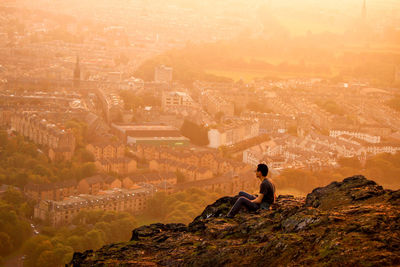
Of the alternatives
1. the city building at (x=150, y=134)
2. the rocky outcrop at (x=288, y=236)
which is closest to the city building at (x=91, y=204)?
the city building at (x=150, y=134)

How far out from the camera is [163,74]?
24484mm

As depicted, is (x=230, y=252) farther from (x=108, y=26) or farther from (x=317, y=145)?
(x=108, y=26)

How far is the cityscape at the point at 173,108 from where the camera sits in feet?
33.8

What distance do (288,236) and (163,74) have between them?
2156 centimetres

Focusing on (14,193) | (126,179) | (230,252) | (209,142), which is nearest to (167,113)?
(209,142)

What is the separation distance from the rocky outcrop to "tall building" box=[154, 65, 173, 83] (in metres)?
20.0

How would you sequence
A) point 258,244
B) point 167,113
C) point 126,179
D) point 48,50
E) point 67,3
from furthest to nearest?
point 67,3
point 48,50
point 167,113
point 126,179
point 258,244

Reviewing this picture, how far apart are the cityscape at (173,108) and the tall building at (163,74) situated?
0.25 ft

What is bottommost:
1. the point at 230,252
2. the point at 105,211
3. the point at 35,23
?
the point at 105,211

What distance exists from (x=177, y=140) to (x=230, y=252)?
41.5 ft

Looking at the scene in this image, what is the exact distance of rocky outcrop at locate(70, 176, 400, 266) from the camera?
2842 mm

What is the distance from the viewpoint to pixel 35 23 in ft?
72.3

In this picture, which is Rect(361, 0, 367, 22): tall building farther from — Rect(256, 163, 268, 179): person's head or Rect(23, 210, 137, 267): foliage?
Rect(256, 163, 268, 179): person's head

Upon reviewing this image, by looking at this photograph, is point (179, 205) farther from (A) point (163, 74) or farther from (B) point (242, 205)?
(A) point (163, 74)
